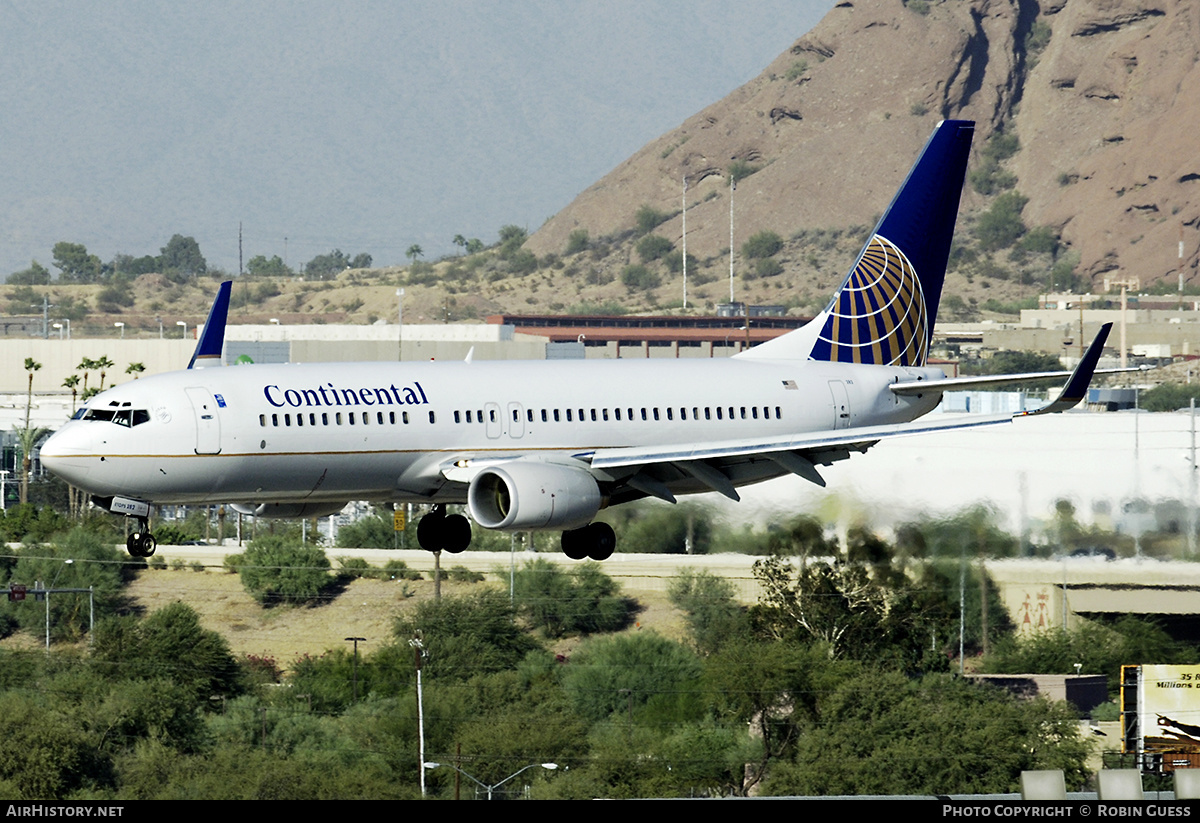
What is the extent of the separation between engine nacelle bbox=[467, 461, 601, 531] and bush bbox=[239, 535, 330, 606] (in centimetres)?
7660

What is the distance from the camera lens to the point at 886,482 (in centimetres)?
8450

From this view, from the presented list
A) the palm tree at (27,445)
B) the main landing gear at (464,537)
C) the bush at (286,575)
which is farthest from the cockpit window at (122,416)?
the palm tree at (27,445)

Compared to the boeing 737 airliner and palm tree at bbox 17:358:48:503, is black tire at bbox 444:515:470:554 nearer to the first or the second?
the boeing 737 airliner

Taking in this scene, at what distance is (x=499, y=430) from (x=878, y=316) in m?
17.6

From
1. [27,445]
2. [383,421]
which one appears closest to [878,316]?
[383,421]

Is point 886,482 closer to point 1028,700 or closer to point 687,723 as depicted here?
point 1028,700

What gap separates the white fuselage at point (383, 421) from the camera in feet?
147

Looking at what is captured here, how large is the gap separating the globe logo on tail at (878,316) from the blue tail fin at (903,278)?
34mm

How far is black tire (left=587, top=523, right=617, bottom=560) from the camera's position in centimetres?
5256

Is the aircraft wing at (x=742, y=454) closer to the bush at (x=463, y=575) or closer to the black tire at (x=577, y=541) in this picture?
the black tire at (x=577, y=541)

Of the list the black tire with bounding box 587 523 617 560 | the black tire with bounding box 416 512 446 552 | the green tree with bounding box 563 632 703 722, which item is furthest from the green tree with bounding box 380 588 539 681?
the black tire with bounding box 587 523 617 560

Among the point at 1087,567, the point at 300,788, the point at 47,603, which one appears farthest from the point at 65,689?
the point at 1087,567

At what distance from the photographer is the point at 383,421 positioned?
47.7 m

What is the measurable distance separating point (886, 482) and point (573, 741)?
113 feet
